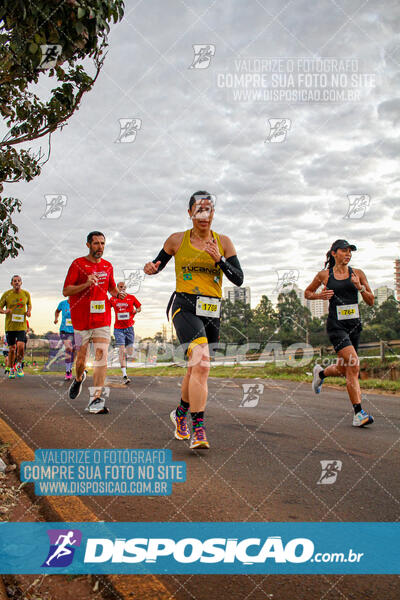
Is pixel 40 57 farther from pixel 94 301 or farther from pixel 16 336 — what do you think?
pixel 16 336

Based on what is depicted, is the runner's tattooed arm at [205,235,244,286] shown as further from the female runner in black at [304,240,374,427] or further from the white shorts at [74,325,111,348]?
the white shorts at [74,325,111,348]

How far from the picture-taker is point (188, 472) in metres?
3.75

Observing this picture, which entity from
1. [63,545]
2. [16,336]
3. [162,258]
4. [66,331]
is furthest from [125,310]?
[63,545]

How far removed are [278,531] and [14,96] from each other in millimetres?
5305

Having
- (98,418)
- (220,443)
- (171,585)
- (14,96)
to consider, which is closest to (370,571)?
(171,585)

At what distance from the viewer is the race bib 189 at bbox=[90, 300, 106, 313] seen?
698 cm

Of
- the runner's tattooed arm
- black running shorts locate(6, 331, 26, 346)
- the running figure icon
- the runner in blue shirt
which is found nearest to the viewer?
the running figure icon

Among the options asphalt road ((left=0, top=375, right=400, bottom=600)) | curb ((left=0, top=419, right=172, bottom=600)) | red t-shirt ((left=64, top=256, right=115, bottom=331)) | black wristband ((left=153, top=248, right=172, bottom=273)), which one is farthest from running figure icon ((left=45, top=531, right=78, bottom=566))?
red t-shirt ((left=64, top=256, right=115, bottom=331))

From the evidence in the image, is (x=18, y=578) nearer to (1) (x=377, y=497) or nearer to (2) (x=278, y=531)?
(2) (x=278, y=531)

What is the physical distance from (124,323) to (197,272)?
7.91 m
